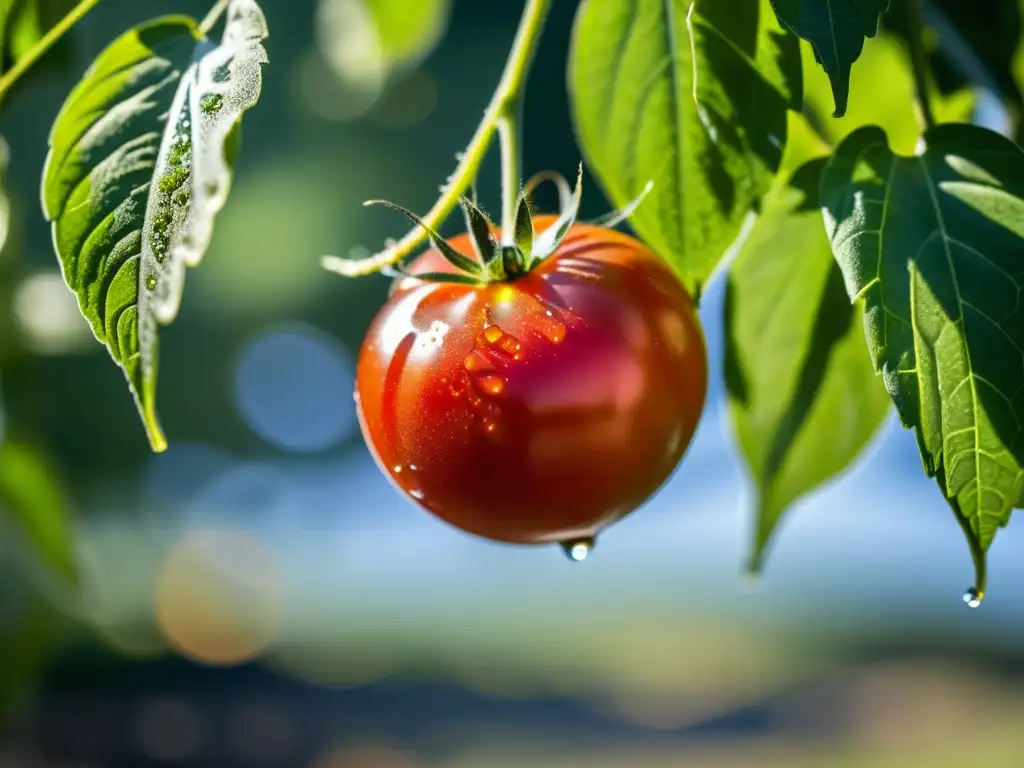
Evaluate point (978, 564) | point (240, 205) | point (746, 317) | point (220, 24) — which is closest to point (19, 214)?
point (220, 24)

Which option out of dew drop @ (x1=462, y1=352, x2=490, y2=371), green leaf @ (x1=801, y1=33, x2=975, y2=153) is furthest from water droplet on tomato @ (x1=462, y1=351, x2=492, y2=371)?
green leaf @ (x1=801, y1=33, x2=975, y2=153)

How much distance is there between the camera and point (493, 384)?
0.45 meters

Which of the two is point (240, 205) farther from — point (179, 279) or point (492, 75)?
point (179, 279)

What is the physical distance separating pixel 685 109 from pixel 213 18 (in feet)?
0.62

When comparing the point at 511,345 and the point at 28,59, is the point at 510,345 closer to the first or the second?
the point at 511,345

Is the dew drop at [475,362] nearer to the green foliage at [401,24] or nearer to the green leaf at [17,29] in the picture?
the green leaf at [17,29]

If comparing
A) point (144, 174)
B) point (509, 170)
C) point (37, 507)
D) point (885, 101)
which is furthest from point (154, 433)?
point (37, 507)

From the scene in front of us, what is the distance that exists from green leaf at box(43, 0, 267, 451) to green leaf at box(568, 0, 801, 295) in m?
0.16

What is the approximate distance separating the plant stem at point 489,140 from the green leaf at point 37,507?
495mm

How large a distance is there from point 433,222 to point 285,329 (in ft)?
19.6

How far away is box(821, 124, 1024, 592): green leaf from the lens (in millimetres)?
364

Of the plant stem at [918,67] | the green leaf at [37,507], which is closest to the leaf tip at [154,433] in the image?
the plant stem at [918,67]

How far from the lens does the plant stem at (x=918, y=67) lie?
482 mm

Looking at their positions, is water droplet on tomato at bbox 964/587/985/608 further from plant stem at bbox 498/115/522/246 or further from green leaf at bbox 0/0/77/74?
green leaf at bbox 0/0/77/74
